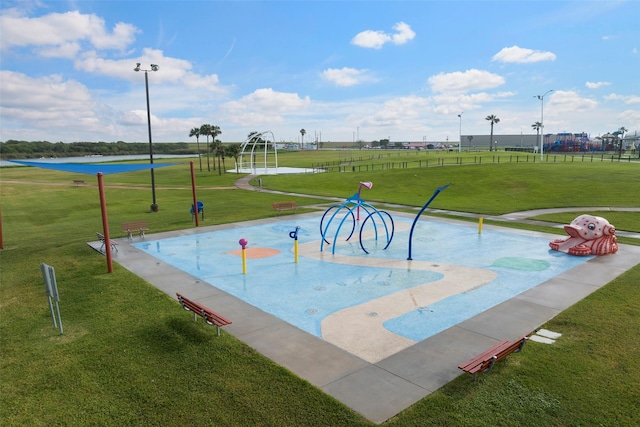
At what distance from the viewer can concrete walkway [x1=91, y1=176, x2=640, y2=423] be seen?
7406 mm

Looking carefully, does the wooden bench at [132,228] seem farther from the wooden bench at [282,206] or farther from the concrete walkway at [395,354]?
the wooden bench at [282,206]

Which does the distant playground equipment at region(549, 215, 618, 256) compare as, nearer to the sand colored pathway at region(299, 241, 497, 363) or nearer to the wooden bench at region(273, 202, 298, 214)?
the sand colored pathway at region(299, 241, 497, 363)

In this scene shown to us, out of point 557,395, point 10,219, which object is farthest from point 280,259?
point 10,219

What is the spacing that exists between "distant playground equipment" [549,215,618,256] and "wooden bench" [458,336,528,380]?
10554mm

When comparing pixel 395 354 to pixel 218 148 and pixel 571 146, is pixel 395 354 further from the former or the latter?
pixel 571 146

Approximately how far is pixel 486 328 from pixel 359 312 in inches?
133

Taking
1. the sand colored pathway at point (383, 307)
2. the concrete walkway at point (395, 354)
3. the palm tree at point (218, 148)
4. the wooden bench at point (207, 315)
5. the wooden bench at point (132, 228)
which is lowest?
the sand colored pathway at point (383, 307)

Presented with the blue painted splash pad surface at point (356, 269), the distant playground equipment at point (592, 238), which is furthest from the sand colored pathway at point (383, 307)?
the distant playground equipment at point (592, 238)

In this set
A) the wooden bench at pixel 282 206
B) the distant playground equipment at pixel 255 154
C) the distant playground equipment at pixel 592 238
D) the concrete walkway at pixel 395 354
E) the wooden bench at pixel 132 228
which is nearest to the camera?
the concrete walkway at pixel 395 354

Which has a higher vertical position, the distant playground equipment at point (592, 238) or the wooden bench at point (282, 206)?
the wooden bench at point (282, 206)

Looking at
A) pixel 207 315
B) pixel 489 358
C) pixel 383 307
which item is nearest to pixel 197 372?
pixel 207 315

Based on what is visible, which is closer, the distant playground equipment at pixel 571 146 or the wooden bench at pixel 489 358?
the wooden bench at pixel 489 358

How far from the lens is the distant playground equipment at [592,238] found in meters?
16.8

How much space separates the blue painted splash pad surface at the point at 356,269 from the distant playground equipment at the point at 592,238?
1.85 feet
